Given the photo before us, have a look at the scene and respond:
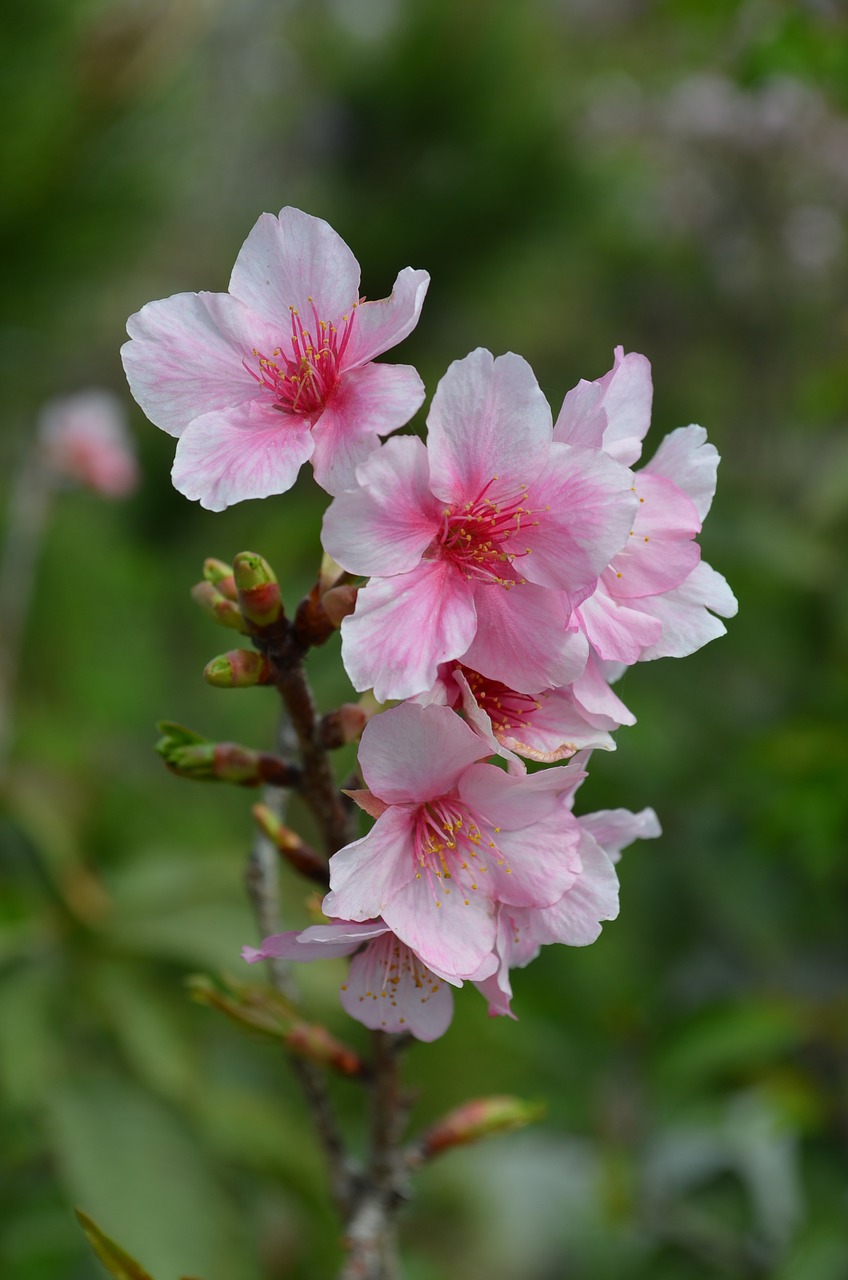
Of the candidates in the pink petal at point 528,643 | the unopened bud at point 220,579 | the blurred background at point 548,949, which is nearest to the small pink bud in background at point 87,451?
the blurred background at point 548,949

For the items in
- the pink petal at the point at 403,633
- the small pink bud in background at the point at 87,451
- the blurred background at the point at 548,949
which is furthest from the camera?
the small pink bud in background at the point at 87,451

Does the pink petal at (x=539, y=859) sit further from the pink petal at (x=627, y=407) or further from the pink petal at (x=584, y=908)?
the pink petal at (x=627, y=407)

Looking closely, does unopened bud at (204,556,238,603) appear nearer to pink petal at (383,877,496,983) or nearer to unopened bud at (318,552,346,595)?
unopened bud at (318,552,346,595)

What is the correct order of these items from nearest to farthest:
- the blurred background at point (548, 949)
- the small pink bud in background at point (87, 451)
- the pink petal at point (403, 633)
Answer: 1. the pink petal at point (403, 633)
2. the blurred background at point (548, 949)
3. the small pink bud in background at point (87, 451)

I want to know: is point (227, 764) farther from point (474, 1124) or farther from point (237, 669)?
point (474, 1124)

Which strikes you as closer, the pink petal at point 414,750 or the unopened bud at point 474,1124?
the pink petal at point 414,750

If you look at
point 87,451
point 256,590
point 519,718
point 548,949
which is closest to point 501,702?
point 519,718

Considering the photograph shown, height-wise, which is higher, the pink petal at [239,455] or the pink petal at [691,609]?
the pink petal at [239,455]

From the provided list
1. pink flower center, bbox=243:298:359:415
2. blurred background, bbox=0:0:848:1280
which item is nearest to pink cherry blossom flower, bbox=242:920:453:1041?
pink flower center, bbox=243:298:359:415

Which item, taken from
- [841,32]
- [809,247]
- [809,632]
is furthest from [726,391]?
[841,32]
